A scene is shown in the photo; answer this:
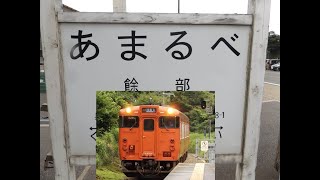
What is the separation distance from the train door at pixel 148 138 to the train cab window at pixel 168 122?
6 cm

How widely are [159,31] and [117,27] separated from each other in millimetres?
252

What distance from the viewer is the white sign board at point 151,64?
2002 millimetres

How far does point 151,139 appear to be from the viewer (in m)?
2.24

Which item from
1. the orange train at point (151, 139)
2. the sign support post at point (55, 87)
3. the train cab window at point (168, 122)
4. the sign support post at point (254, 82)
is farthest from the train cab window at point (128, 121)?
the sign support post at point (254, 82)

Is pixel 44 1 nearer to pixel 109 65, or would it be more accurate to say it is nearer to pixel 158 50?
pixel 109 65

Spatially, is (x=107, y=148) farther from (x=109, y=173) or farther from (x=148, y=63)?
(x=148, y=63)

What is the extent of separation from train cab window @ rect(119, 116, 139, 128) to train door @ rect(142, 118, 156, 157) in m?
0.07

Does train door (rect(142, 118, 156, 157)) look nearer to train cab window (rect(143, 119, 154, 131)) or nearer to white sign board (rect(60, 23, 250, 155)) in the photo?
train cab window (rect(143, 119, 154, 131))

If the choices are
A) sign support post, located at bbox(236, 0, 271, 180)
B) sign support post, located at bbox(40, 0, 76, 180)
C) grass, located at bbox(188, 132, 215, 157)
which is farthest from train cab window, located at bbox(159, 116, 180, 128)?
sign support post, located at bbox(40, 0, 76, 180)

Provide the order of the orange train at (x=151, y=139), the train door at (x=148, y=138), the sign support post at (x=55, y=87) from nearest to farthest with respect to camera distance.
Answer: the sign support post at (x=55, y=87)
the orange train at (x=151, y=139)
the train door at (x=148, y=138)

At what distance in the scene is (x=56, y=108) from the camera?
2031mm

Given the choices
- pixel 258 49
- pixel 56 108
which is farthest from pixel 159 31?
pixel 56 108

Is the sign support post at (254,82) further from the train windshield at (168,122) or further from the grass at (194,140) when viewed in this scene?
the train windshield at (168,122)

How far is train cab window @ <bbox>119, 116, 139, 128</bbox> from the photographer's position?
2.08 m
